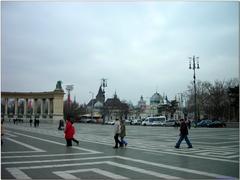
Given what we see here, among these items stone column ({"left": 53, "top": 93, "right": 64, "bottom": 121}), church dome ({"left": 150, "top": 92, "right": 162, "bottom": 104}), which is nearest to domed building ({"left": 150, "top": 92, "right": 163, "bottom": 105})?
church dome ({"left": 150, "top": 92, "right": 162, "bottom": 104})

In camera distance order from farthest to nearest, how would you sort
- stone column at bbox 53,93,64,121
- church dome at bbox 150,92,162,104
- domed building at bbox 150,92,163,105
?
church dome at bbox 150,92,162,104 → domed building at bbox 150,92,163,105 → stone column at bbox 53,93,64,121

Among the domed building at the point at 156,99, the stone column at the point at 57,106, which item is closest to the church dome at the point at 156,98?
the domed building at the point at 156,99

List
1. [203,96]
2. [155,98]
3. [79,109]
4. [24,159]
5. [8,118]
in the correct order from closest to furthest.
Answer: [24,159] < [203,96] < [8,118] < [79,109] < [155,98]

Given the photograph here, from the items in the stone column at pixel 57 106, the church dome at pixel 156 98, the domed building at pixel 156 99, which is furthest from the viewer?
the church dome at pixel 156 98

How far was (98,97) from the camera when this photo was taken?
519ft

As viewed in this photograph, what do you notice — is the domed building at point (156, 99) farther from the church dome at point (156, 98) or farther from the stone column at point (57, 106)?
the stone column at point (57, 106)

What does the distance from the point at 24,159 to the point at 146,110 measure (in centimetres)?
14650

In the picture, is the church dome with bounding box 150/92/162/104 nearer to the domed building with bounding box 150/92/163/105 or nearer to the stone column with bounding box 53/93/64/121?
the domed building with bounding box 150/92/163/105

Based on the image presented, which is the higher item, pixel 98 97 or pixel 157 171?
pixel 98 97

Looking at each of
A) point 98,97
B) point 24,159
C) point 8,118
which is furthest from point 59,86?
point 24,159

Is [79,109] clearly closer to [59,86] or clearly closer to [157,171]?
[59,86]

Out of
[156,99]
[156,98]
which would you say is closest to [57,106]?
[156,99]

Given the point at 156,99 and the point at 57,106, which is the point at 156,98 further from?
the point at 57,106

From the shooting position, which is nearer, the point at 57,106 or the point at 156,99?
the point at 57,106
